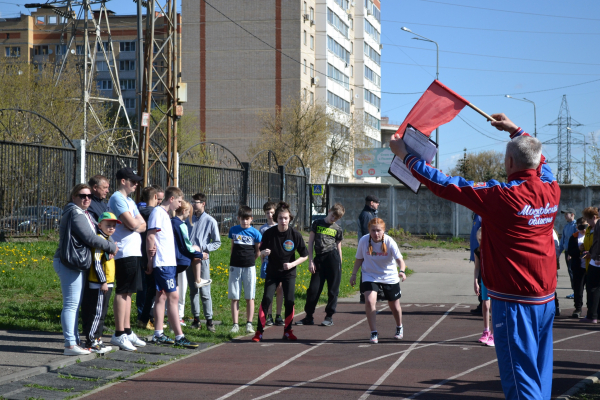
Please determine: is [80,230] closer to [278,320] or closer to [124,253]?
[124,253]

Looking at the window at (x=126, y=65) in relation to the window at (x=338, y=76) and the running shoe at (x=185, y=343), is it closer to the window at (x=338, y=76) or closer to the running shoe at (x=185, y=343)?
the window at (x=338, y=76)

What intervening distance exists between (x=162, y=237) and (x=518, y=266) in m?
5.44

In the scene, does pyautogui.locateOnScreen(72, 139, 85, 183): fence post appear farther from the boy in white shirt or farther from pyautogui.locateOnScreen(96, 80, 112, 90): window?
pyautogui.locateOnScreen(96, 80, 112, 90): window

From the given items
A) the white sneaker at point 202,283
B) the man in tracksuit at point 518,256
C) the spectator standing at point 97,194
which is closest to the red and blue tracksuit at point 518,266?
the man in tracksuit at point 518,256

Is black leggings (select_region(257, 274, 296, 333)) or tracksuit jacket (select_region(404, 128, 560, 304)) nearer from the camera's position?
tracksuit jacket (select_region(404, 128, 560, 304))

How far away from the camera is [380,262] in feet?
31.3

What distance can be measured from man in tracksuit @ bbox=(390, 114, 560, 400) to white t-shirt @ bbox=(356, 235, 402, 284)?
5066mm

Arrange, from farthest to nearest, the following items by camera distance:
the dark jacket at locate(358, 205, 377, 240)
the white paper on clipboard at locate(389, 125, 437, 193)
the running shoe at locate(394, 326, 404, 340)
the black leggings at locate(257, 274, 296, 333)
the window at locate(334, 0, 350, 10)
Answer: the window at locate(334, 0, 350, 10)
the dark jacket at locate(358, 205, 377, 240)
the running shoe at locate(394, 326, 404, 340)
the black leggings at locate(257, 274, 296, 333)
the white paper on clipboard at locate(389, 125, 437, 193)

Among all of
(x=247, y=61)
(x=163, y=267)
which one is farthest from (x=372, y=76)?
(x=163, y=267)

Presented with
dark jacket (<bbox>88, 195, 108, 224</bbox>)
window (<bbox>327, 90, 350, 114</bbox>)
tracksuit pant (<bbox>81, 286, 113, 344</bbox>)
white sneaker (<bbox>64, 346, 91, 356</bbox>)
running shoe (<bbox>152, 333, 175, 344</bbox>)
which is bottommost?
running shoe (<bbox>152, 333, 175, 344</bbox>)

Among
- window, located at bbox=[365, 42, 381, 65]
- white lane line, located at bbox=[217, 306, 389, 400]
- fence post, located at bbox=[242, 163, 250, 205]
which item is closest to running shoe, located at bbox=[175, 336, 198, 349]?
white lane line, located at bbox=[217, 306, 389, 400]

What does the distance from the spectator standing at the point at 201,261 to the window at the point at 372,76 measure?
7578cm

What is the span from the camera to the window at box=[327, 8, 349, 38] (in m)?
70.4

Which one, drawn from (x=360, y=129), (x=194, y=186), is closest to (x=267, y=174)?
(x=194, y=186)
